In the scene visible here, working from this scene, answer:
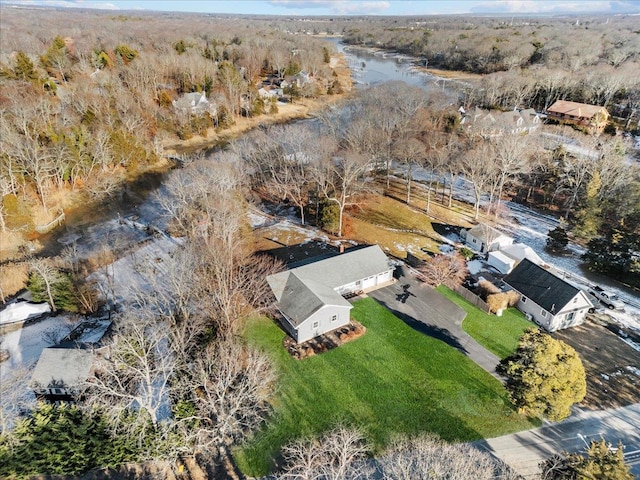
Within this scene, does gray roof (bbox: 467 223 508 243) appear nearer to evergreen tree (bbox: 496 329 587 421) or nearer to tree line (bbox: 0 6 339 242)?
evergreen tree (bbox: 496 329 587 421)

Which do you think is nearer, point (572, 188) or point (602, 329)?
point (602, 329)

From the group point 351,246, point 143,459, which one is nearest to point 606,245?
point 351,246

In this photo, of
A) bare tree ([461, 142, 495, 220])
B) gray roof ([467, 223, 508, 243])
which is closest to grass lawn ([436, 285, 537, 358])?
gray roof ([467, 223, 508, 243])

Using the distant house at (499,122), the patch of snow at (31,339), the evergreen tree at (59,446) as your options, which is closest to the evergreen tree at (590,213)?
the distant house at (499,122)

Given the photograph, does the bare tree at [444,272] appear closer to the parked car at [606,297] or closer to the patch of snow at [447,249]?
the patch of snow at [447,249]

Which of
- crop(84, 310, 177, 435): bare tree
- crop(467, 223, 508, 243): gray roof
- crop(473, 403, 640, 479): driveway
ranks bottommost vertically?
crop(473, 403, 640, 479): driveway

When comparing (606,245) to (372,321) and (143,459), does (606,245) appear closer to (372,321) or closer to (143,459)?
(372,321)

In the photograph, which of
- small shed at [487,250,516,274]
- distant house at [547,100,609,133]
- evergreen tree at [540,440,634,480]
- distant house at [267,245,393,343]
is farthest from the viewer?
distant house at [547,100,609,133]
